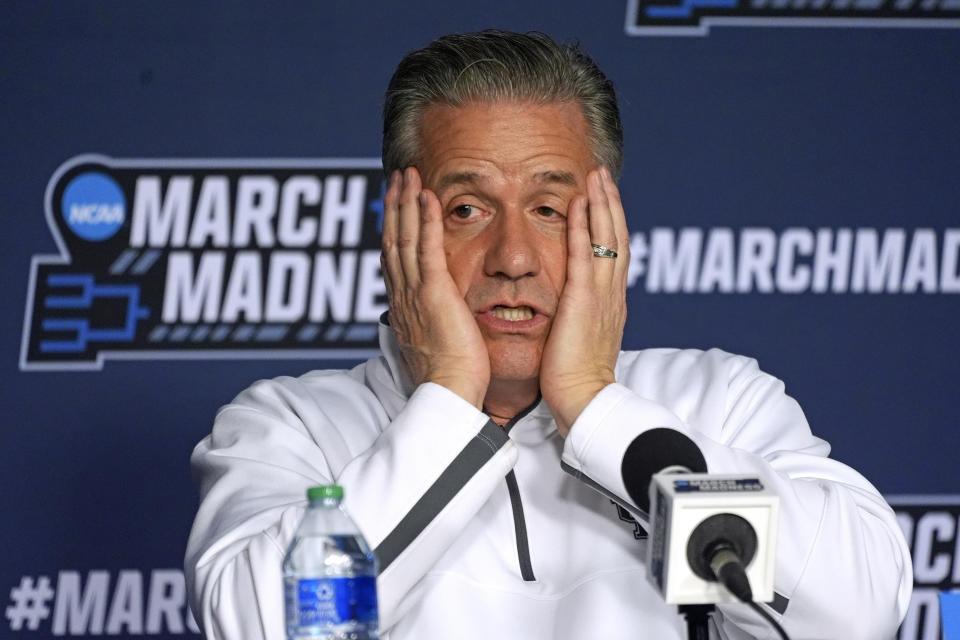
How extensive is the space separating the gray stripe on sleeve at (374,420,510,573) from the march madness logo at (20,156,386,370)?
1.23 m

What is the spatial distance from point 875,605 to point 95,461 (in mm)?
1773

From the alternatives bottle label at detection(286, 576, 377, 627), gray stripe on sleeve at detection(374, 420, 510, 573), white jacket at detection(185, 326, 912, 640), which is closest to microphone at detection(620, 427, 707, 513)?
white jacket at detection(185, 326, 912, 640)

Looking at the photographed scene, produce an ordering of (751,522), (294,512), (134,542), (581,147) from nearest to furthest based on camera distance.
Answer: (751,522), (294,512), (581,147), (134,542)

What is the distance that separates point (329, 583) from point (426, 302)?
0.70m

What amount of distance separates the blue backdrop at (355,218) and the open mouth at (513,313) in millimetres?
1015

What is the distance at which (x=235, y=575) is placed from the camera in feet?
4.77

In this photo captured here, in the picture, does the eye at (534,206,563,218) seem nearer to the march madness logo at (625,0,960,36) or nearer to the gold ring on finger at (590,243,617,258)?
the gold ring on finger at (590,243,617,258)

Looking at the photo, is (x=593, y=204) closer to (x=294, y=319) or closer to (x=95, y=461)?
(x=294, y=319)

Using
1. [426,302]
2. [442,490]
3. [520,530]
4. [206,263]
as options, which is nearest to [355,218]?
[206,263]

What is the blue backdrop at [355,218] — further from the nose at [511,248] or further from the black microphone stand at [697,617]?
the black microphone stand at [697,617]

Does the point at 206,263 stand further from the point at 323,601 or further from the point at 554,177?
the point at 323,601

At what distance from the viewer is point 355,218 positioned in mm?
2750

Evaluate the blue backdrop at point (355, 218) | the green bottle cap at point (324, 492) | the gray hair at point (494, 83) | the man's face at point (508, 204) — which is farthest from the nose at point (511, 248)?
the blue backdrop at point (355, 218)

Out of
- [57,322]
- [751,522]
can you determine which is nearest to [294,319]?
[57,322]
